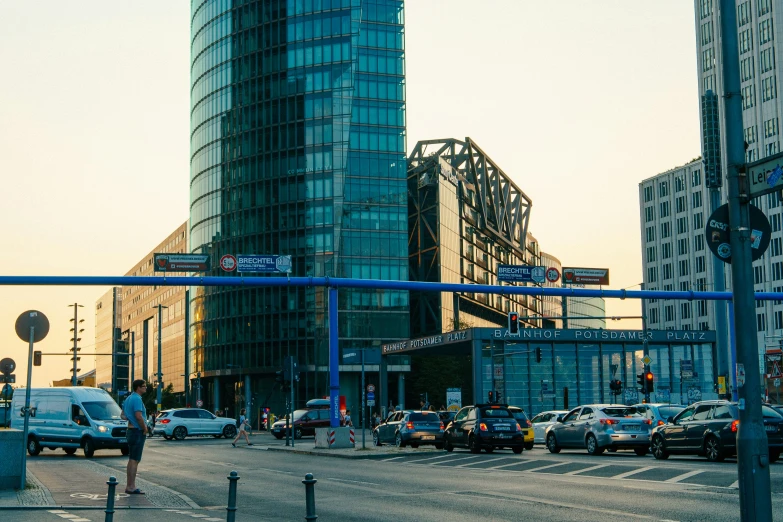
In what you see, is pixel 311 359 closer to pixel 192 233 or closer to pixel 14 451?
pixel 192 233

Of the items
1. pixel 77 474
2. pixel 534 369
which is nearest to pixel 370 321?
pixel 534 369

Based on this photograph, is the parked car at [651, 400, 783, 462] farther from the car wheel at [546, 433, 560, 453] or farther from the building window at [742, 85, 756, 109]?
the building window at [742, 85, 756, 109]

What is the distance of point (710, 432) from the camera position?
25031 mm

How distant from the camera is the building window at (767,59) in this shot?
415ft

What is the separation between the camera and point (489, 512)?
14.3 meters

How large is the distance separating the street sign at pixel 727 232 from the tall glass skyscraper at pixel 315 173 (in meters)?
88.3

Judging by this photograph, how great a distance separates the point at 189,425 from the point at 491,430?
26082mm

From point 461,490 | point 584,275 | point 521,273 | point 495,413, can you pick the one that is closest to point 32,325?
point 461,490

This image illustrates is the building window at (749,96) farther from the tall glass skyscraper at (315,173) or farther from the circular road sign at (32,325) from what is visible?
the circular road sign at (32,325)

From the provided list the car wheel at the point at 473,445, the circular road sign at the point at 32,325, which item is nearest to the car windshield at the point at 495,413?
the car wheel at the point at 473,445

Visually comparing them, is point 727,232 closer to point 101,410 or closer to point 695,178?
point 101,410

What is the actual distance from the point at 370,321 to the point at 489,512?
283 ft

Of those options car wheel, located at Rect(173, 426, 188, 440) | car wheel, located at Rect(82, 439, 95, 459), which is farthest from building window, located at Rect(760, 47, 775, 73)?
car wheel, located at Rect(82, 439, 95, 459)

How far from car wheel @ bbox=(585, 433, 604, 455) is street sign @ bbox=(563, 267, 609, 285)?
15.3 meters
